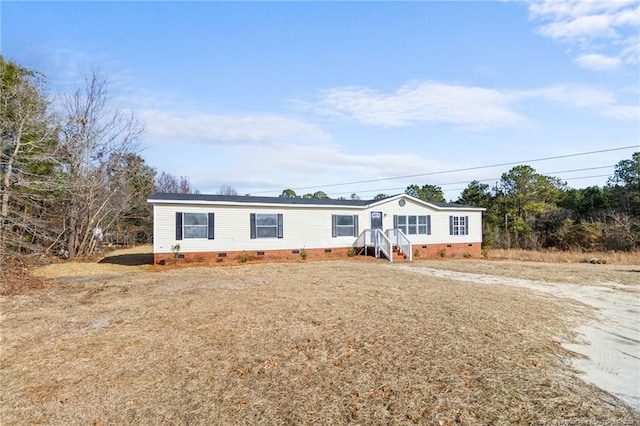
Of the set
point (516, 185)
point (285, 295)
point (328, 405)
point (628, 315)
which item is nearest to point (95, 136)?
point (285, 295)

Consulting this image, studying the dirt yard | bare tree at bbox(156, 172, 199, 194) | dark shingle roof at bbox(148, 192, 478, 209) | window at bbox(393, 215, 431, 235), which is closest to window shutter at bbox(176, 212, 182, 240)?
dark shingle roof at bbox(148, 192, 478, 209)

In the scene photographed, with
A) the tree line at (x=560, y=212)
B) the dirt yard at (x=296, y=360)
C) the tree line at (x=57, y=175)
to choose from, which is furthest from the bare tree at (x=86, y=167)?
the tree line at (x=560, y=212)

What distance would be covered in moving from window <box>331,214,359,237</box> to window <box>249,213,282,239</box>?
2970mm

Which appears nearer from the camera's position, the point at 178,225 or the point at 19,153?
the point at 19,153

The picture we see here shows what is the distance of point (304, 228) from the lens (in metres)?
18.0

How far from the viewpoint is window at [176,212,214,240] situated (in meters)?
15.2

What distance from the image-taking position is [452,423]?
288 cm

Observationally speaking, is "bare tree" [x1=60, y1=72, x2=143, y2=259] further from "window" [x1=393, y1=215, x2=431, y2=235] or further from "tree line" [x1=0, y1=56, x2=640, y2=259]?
"window" [x1=393, y1=215, x2=431, y2=235]

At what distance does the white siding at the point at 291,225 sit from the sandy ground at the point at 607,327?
8218 millimetres

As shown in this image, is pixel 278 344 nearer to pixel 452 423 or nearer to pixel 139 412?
pixel 139 412

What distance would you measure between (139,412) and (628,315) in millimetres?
8173

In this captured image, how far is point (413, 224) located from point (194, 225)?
11.9 meters

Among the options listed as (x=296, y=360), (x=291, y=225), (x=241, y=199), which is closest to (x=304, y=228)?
(x=291, y=225)

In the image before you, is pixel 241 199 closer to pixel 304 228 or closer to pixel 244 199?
pixel 244 199
